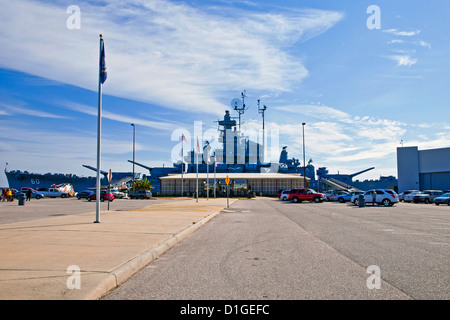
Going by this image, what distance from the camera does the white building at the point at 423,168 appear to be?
58.0 metres

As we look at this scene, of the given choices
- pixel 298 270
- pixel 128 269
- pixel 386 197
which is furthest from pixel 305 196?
pixel 128 269

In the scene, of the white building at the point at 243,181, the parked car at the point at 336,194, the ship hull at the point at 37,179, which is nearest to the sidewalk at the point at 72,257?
the parked car at the point at 336,194

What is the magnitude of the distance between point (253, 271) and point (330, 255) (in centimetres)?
260

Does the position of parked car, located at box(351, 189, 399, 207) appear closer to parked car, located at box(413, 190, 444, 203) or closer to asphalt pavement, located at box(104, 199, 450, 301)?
parked car, located at box(413, 190, 444, 203)

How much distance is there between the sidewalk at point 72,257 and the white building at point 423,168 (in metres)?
58.4

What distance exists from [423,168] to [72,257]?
214 feet

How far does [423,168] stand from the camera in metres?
61.2

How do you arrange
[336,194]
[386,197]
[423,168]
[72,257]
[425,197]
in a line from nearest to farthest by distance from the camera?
1. [72,257]
2. [386,197]
3. [425,197]
4. [336,194]
5. [423,168]

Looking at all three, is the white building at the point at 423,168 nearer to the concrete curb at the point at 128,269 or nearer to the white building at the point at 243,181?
the white building at the point at 243,181

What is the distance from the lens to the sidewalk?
5203 millimetres

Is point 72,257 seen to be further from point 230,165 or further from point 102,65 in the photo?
point 230,165
